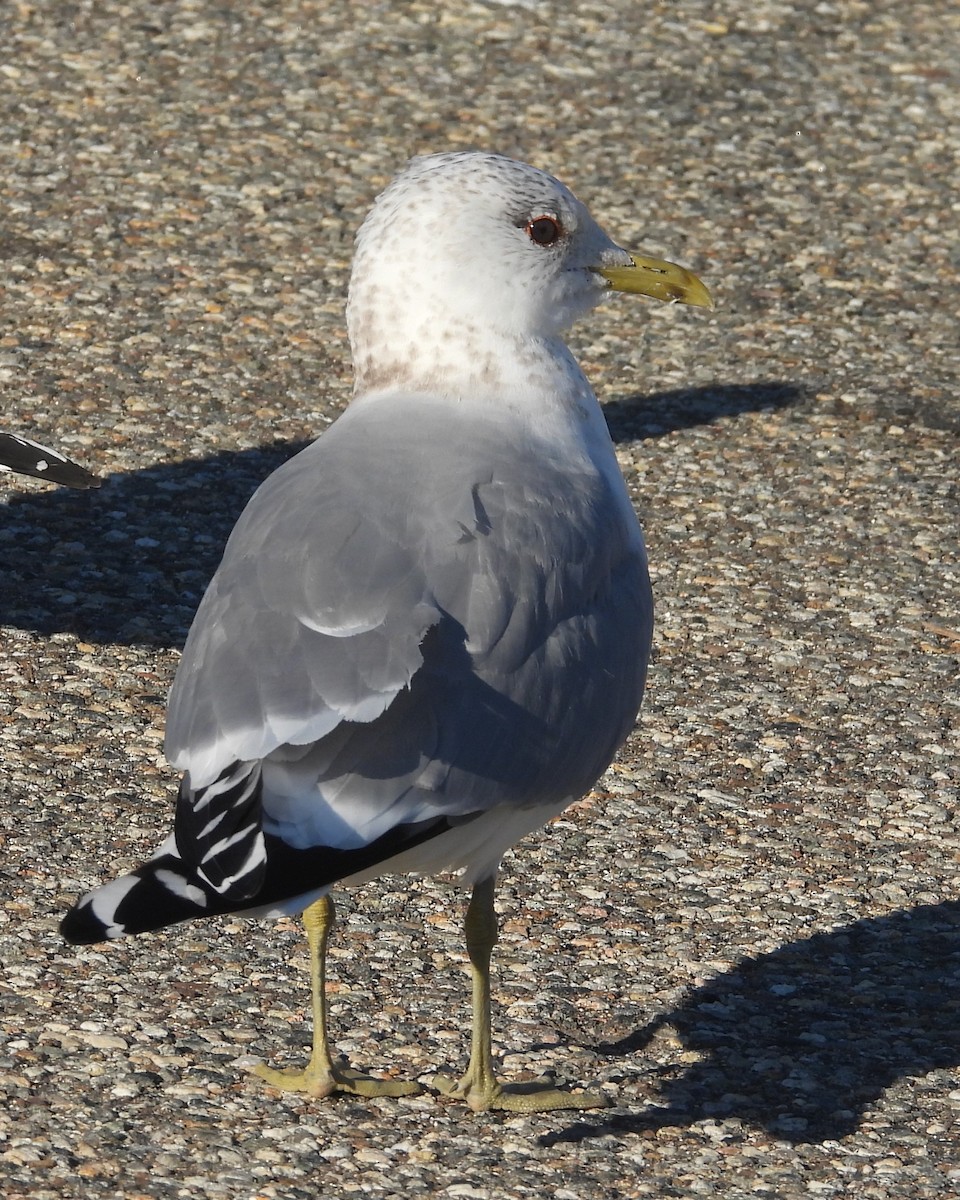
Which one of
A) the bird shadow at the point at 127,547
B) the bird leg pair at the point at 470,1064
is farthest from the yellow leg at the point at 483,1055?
the bird shadow at the point at 127,547

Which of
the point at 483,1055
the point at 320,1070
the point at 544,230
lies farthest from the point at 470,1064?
the point at 544,230

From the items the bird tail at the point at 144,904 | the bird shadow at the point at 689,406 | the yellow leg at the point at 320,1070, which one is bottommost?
the bird shadow at the point at 689,406

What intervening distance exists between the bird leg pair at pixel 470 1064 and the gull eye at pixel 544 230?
1.33 metres

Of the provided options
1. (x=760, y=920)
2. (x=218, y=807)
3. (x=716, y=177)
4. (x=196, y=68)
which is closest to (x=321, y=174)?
(x=196, y=68)

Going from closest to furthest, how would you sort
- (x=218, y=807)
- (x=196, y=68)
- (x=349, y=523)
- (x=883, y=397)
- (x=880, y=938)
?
(x=218, y=807), (x=349, y=523), (x=880, y=938), (x=883, y=397), (x=196, y=68)

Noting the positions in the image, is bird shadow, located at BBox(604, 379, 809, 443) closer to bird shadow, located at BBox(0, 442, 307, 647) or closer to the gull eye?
bird shadow, located at BBox(0, 442, 307, 647)

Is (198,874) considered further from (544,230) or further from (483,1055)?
(544,230)

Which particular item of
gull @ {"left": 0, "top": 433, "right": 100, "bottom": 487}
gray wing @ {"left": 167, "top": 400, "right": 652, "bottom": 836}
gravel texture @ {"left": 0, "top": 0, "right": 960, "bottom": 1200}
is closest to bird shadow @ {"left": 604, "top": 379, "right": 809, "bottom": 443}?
gravel texture @ {"left": 0, "top": 0, "right": 960, "bottom": 1200}

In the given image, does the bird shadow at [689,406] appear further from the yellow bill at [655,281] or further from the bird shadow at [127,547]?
the yellow bill at [655,281]

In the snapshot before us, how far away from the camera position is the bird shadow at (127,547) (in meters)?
5.77

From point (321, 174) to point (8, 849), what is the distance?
516 centimetres

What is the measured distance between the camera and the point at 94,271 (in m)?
8.04

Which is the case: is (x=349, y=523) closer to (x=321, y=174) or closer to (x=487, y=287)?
(x=487, y=287)

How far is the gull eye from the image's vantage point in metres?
4.01
